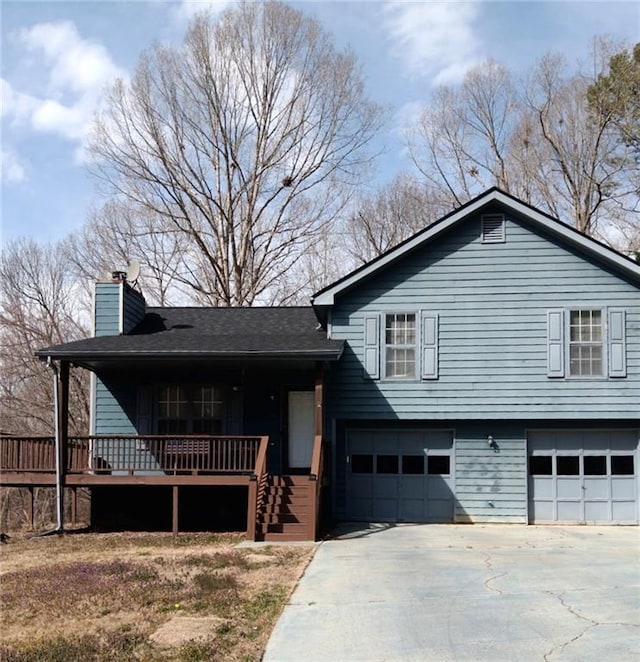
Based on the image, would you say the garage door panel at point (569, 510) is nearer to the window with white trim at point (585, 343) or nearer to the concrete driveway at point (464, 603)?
the window with white trim at point (585, 343)

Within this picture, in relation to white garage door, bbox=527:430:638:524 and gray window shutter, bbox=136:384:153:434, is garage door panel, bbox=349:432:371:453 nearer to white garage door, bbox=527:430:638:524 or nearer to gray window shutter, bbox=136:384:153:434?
white garage door, bbox=527:430:638:524

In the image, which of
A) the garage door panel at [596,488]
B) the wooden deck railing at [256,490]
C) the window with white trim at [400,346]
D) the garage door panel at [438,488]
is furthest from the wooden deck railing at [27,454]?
the garage door panel at [596,488]

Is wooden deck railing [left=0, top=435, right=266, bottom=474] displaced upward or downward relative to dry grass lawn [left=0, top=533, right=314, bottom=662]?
upward

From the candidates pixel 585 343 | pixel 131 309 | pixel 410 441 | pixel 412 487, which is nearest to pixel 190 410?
pixel 131 309

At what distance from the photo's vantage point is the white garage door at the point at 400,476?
56.8 ft

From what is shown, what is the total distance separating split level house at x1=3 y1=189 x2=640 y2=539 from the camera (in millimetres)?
16859

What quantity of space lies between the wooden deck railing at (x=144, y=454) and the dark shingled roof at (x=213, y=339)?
5.32 feet

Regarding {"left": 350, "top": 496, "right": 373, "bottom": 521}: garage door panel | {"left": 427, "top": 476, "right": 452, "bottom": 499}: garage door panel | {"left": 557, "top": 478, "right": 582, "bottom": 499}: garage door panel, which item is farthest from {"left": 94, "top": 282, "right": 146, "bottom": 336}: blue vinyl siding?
{"left": 557, "top": 478, "right": 582, "bottom": 499}: garage door panel

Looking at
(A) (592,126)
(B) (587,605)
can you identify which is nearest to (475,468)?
(B) (587,605)

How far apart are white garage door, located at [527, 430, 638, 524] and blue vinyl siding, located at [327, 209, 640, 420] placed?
0.80 m

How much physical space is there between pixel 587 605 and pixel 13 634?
19.2 ft

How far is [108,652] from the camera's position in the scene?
714 centimetres

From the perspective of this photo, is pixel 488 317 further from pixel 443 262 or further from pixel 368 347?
pixel 368 347

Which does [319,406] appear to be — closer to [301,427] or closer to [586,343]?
[301,427]
